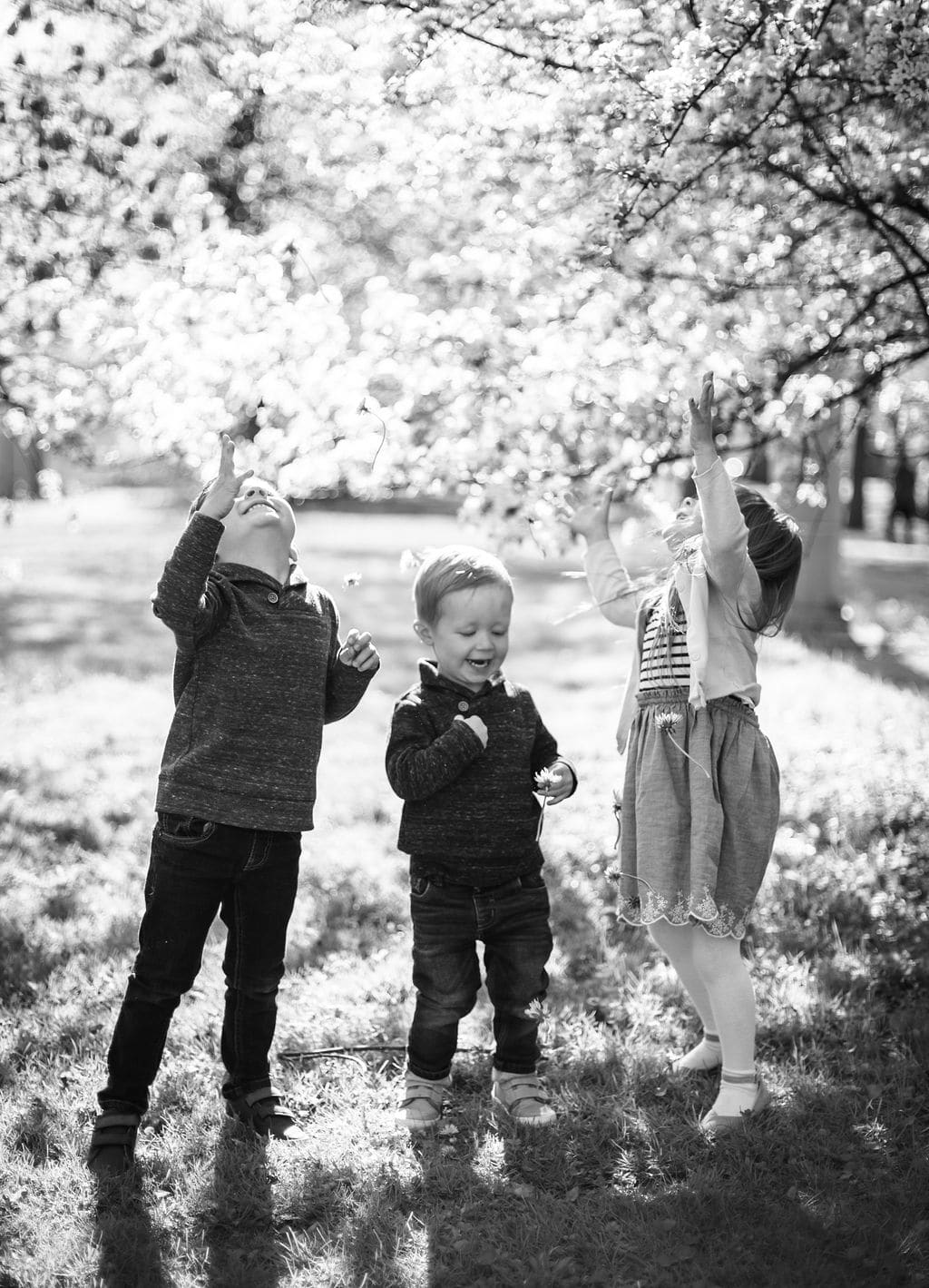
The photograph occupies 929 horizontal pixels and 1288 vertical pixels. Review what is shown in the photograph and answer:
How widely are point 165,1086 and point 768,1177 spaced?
63.8 inches

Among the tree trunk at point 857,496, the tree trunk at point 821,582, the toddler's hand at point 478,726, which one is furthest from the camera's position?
the tree trunk at point 857,496

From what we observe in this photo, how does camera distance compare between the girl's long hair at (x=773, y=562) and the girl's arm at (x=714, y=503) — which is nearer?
the girl's arm at (x=714, y=503)

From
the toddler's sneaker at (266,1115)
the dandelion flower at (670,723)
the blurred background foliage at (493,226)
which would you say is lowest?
the toddler's sneaker at (266,1115)

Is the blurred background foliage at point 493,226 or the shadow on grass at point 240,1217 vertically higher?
the blurred background foliage at point 493,226

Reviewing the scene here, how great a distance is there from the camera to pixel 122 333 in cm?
461

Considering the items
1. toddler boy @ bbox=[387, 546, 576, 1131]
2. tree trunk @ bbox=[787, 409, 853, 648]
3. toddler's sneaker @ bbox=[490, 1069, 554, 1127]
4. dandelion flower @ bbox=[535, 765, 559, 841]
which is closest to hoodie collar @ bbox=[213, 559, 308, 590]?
toddler boy @ bbox=[387, 546, 576, 1131]

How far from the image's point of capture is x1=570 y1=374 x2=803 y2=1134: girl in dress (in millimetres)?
3143

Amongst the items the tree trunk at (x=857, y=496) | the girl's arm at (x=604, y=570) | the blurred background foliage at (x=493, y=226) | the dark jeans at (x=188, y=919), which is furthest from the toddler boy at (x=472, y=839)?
the tree trunk at (x=857, y=496)

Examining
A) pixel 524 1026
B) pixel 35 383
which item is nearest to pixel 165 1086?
pixel 524 1026

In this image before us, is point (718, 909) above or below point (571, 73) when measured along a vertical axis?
below

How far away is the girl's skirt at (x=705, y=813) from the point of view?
124 inches

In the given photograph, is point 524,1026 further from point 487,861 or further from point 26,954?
point 26,954

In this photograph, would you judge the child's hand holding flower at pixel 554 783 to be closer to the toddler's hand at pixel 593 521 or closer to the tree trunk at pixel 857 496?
the toddler's hand at pixel 593 521

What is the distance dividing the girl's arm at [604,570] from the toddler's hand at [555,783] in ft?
1.88
